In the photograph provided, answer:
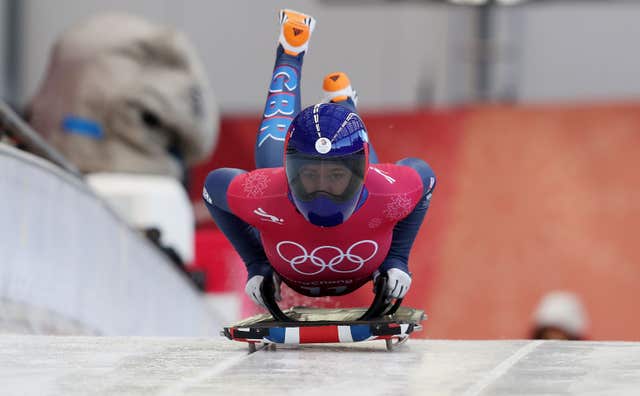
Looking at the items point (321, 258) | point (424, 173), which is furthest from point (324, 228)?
point (424, 173)

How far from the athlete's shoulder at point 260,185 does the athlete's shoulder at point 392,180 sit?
0.32 meters

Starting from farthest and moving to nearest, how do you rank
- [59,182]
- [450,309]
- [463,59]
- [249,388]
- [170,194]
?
[463,59] < [450,309] < [170,194] < [59,182] < [249,388]

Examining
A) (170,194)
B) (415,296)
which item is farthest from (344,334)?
(415,296)

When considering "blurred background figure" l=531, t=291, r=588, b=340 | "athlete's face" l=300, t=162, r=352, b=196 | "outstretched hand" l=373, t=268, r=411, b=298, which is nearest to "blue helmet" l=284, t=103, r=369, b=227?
"athlete's face" l=300, t=162, r=352, b=196

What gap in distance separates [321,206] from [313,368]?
556 mm

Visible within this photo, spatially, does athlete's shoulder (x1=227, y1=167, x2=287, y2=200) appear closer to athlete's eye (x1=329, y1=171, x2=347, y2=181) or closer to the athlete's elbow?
athlete's eye (x1=329, y1=171, x2=347, y2=181)

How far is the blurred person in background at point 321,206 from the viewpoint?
386 centimetres

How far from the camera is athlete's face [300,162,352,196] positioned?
384 cm

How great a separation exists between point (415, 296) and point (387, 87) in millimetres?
3339

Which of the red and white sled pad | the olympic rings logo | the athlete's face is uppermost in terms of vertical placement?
the athlete's face

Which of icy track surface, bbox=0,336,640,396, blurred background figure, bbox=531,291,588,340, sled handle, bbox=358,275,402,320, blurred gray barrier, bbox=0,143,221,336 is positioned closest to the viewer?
icy track surface, bbox=0,336,640,396

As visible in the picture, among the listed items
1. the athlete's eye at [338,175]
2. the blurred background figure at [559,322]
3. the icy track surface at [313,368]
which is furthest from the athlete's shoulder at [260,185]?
the blurred background figure at [559,322]

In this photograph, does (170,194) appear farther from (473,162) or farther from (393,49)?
(393,49)

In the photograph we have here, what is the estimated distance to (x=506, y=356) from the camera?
3.93m
